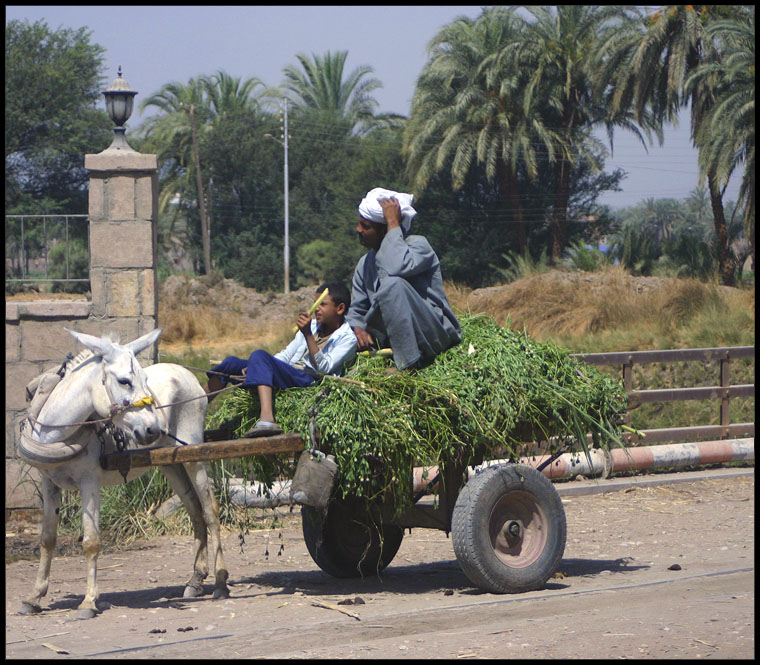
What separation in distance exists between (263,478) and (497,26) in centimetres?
3899

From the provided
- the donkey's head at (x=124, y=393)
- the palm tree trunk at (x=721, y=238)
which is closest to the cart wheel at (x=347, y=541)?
the donkey's head at (x=124, y=393)

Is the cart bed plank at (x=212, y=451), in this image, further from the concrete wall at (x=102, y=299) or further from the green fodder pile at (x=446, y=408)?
the concrete wall at (x=102, y=299)

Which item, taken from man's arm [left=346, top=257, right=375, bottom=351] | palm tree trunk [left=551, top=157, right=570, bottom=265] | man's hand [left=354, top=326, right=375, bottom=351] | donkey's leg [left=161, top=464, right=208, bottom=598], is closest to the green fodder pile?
man's hand [left=354, top=326, right=375, bottom=351]

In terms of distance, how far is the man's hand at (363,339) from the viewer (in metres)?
7.20

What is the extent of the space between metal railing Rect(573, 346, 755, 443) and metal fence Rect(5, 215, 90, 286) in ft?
19.5

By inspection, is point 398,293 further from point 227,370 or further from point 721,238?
point 721,238

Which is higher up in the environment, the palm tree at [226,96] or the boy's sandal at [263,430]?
the palm tree at [226,96]

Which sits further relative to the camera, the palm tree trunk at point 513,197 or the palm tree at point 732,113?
the palm tree trunk at point 513,197

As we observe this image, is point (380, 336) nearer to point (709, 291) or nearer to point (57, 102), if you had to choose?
point (709, 291)

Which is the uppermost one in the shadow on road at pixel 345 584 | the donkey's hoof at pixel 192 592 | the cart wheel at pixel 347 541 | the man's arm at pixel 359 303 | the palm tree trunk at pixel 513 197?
the palm tree trunk at pixel 513 197

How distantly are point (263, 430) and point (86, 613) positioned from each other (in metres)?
1.61

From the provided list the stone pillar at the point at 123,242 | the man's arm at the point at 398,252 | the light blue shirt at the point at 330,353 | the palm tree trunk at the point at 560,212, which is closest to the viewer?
the light blue shirt at the point at 330,353

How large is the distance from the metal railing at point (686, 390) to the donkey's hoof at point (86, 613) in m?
6.96

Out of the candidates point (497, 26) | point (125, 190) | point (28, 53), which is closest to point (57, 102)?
point (28, 53)
